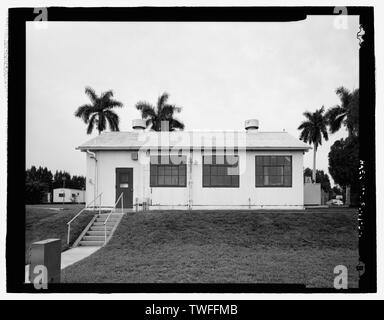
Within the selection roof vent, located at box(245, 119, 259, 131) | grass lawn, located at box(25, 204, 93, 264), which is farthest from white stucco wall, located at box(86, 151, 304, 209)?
roof vent, located at box(245, 119, 259, 131)

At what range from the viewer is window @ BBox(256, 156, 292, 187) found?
46.2ft

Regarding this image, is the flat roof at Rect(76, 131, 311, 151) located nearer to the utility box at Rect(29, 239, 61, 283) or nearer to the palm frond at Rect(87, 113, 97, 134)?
the utility box at Rect(29, 239, 61, 283)

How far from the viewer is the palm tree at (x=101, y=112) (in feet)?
88.9

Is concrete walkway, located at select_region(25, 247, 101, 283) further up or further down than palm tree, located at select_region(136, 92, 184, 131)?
further down

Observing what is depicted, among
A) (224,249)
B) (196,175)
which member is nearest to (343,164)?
(196,175)

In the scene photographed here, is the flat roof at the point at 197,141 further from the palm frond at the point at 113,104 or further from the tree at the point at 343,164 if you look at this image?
the palm frond at the point at 113,104

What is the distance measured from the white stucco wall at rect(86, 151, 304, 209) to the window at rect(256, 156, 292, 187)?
0.16 metres

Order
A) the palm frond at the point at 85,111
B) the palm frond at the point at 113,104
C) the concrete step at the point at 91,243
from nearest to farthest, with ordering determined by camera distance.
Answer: the concrete step at the point at 91,243, the palm frond at the point at 85,111, the palm frond at the point at 113,104

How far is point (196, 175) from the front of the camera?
14.2 meters

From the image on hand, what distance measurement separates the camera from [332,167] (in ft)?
87.7

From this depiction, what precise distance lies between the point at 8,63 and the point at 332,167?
26454mm

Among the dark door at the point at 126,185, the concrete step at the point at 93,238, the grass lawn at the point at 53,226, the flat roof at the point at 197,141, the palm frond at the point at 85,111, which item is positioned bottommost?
the concrete step at the point at 93,238

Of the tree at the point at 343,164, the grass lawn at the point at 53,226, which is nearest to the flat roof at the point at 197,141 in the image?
the grass lawn at the point at 53,226
